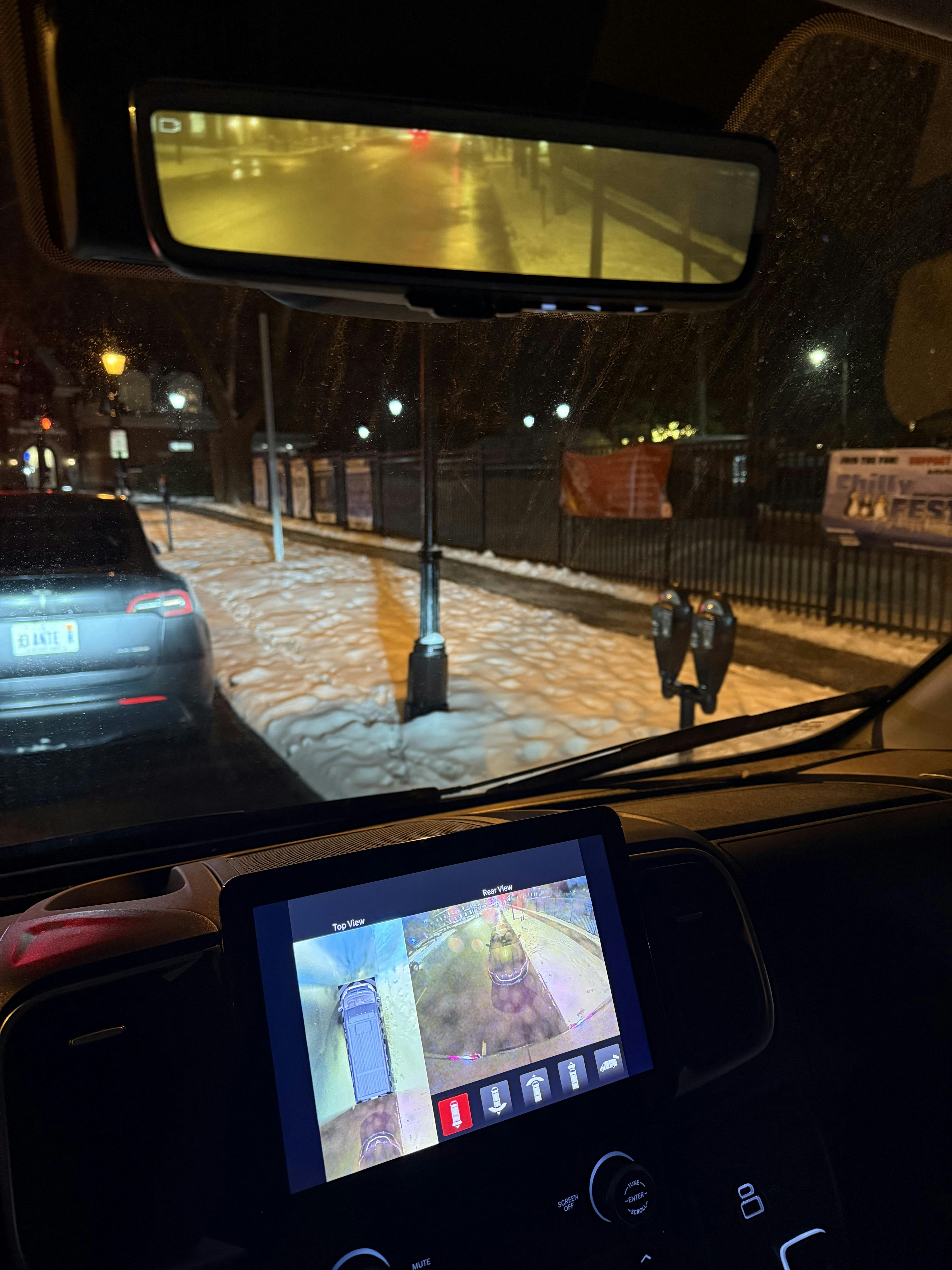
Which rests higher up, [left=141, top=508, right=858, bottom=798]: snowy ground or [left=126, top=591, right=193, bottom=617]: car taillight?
[left=126, top=591, right=193, bottom=617]: car taillight

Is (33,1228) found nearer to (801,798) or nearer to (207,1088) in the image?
(207,1088)

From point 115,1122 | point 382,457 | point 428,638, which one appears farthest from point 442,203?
point 382,457

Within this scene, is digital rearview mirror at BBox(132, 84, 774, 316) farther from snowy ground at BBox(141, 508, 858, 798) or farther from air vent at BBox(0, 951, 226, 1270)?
snowy ground at BBox(141, 508, 858, 798)

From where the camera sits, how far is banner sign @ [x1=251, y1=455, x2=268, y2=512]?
3.43m

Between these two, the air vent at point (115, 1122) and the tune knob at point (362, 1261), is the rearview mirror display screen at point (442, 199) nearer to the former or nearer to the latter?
the air vent at point (115, 1122)

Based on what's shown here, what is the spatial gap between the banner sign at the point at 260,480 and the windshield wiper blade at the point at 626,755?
1.48 meters

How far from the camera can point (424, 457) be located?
488cm

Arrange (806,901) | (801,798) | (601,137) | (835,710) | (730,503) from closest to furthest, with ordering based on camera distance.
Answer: (601,137), (806,901), (801,798), (835,710), (730,503)

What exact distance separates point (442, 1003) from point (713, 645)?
3.12 metres

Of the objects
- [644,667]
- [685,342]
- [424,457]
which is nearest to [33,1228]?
[424,457]

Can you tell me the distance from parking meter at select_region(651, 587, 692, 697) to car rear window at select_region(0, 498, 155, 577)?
8.60ft

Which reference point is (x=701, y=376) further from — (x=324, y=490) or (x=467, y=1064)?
(x=467, y=1064)

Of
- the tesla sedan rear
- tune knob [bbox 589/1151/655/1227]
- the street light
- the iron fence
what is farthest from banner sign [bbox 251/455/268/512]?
the iron fence

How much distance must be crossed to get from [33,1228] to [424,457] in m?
4.06
